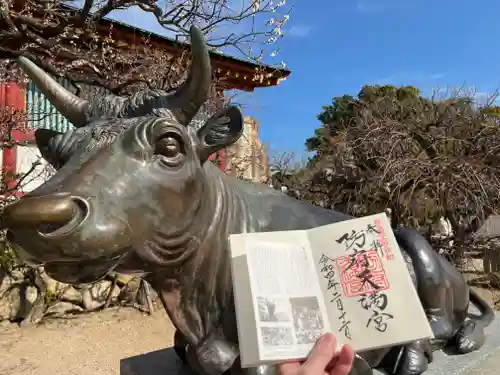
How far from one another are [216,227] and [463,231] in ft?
22.5

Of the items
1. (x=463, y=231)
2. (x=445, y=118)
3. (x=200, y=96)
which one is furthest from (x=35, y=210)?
(x=463, y=231)

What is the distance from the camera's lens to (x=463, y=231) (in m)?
7.70

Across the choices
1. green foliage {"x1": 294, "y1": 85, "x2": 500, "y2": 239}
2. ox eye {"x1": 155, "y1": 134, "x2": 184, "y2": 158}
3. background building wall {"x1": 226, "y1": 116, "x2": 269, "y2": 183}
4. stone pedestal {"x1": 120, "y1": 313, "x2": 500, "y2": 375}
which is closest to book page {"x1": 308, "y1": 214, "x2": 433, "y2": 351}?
ox eye {"x1": 155, "y1": 134, "x2": 184, "y2": 158}

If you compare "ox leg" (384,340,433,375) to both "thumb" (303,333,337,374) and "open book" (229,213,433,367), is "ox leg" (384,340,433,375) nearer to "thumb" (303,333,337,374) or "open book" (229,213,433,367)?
"open book" (229,213,433,367)

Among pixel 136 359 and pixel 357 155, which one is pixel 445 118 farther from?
pixel 136 359

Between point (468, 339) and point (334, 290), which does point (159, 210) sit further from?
point (468, 339)

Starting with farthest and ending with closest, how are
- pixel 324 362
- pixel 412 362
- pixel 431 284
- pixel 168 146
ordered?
pixel 431 284, pixel 412 362, pixel 168 146, pixel 324 362

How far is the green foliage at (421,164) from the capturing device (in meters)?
6.31

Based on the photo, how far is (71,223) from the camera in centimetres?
134

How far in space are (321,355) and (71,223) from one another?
2.47 ft

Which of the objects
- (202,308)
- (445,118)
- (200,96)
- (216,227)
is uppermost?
(445,118)

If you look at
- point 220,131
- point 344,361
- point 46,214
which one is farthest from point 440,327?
point 46,214

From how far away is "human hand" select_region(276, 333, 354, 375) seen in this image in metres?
1.23

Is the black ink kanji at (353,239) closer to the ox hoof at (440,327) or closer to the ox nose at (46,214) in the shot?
the ox nose at (46,214)
